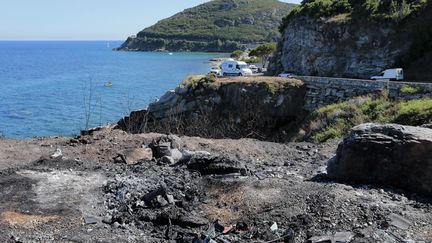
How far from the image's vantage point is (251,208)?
34.2ft

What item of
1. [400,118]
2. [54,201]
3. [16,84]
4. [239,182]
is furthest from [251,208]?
[16,84]

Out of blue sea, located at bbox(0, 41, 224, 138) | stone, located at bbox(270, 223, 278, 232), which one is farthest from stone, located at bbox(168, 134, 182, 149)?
blue sea, located at bbox(0, 41, 224, 138)

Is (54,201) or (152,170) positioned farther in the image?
(152,170)

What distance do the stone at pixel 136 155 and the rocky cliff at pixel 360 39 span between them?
2510 cm

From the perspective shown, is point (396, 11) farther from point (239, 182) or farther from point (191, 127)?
point (239, 182)

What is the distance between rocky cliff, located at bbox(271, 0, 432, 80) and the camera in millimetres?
35500

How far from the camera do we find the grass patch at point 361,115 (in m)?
20.8

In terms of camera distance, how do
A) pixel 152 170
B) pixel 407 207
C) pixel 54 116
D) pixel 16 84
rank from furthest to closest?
pixel 16 84
pixel 54 116
pixel 152 170
pixel 407 207

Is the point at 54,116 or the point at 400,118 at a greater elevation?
the point at 400,118

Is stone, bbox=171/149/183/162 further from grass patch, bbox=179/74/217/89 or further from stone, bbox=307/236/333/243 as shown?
grass patch, bbox=179/74/217/89

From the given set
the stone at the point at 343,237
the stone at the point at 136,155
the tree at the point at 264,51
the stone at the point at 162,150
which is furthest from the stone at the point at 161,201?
the tree at the point at 264,51

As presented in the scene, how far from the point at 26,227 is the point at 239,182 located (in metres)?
4.71

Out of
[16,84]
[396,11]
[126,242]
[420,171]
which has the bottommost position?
[16,84]

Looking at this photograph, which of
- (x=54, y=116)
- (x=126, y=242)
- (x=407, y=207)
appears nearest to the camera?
(x=126, y=242)
